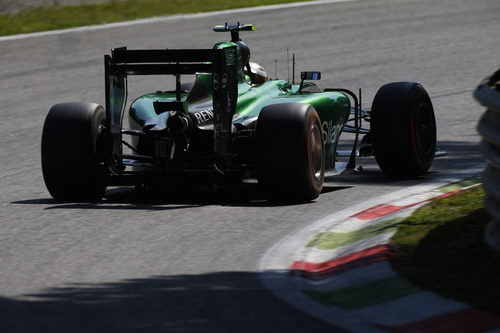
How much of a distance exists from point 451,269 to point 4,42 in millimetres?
17018

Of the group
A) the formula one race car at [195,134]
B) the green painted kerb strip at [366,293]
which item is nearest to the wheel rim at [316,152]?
the formula one race car at [195,134]

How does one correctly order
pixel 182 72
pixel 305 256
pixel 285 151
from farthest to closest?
pixel 182 72
pixel 285 151
pixel 305 256

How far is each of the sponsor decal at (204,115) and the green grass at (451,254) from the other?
2.44m

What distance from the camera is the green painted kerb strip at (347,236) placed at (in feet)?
25.7

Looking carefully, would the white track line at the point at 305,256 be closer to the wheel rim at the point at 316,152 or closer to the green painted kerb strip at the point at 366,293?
the green painted kerb strip at the point at 366,293

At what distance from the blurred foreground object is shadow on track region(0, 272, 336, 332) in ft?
4.28

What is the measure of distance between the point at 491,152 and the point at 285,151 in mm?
2721

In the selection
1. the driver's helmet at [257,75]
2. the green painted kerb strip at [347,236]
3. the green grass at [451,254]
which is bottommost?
the green painted kerb strip at [347,236]

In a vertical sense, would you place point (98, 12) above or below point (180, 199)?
above

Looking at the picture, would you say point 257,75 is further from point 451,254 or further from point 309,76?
point 451,254

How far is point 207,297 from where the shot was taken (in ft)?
21.2

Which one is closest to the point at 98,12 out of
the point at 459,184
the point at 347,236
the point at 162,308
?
the point at 459,184

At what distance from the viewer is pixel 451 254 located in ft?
22.4

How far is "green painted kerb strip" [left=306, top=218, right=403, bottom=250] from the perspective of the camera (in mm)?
7836
